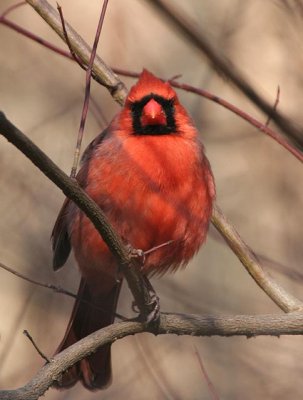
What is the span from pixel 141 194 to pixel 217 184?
266cm

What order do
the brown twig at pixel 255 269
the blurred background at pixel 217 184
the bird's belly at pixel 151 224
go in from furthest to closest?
1. the blurred background at pixel 217 184
2. the brown twig at pixel 255 269
3. the bird's belly at pixel 151 224

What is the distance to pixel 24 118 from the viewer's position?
599cm

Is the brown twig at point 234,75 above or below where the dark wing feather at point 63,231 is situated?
above

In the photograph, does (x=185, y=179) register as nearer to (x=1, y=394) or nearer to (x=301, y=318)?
(x=301, y=318)

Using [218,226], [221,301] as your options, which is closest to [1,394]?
[218,226]

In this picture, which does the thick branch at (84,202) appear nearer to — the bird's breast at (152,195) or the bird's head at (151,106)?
the bird's breast at (152,195)

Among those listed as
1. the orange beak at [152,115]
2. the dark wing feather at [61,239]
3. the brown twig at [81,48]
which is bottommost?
the dark wing feather at [61,239]

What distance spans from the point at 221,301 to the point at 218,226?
2.16 m

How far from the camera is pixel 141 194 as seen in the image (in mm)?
3488

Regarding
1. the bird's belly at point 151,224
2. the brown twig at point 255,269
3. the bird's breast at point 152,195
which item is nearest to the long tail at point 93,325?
the bird's belly at point 151,224

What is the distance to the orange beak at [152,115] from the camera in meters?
3.78

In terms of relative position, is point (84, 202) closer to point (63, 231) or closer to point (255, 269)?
point (255, 269)

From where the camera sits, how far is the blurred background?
5219mm

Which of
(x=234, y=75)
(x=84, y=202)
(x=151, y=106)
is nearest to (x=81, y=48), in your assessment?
(x=151, y=106)
